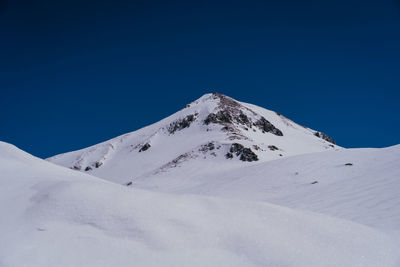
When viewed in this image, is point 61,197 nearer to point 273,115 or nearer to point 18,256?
point 18,256

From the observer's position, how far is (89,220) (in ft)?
17.7

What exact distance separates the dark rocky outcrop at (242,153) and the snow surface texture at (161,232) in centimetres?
2988

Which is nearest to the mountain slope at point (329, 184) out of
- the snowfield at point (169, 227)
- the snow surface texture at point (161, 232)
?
the snowfield at point (169, 227)

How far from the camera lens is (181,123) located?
6291 cm

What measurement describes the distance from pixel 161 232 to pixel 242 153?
3308 cm

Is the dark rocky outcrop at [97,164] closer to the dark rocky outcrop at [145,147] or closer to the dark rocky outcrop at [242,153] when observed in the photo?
the dark rocky outcrop at [145,147]

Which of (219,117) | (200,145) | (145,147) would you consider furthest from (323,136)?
(145,147)

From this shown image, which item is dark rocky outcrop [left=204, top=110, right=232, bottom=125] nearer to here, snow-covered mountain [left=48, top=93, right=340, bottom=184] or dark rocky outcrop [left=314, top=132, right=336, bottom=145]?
snow-covered mountain [left=48, top=93, right=340, bottom=184]

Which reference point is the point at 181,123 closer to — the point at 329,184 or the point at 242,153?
the point at 242,153

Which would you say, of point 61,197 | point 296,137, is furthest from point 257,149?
point 61,197

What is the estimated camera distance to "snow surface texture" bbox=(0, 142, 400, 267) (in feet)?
15.1

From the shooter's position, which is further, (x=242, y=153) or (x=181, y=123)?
(x=181, y=123)

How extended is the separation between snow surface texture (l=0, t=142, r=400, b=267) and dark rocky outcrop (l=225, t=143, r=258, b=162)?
29878 millimetres

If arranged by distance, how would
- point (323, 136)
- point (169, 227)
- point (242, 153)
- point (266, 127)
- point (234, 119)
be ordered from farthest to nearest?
1. point (323, 136)
2. point (266, 127)
3. point (234, 119)
4. point (242, 153)
5. point (169, 227)
